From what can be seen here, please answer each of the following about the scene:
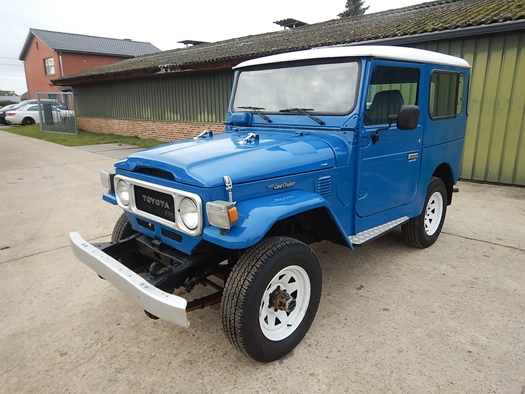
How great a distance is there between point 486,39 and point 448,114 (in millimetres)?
3994

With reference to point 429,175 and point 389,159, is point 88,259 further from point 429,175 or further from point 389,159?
point 429,175

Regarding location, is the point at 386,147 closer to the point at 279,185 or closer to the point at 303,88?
the point at 303,88

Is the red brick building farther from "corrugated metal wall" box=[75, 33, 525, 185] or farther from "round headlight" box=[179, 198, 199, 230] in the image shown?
"round headlight" box=[179, 198, 199, 230]

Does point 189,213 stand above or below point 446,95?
below

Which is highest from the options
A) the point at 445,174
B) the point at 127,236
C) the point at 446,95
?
the point at 446,95

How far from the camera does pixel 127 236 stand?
333cm

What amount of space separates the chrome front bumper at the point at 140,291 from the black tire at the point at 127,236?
0.49m

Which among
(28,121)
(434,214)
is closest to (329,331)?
(434,214)

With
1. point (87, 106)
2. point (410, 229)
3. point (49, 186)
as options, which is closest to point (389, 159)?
point (410, 229)

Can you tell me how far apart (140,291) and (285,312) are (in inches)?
41.4

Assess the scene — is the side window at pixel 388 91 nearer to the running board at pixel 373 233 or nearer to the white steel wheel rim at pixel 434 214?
the running board at pixel 373 233

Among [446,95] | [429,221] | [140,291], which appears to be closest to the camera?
[140,291]

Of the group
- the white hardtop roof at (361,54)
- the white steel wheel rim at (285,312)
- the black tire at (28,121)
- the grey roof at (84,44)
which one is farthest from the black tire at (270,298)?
the grey roof at (84,44)

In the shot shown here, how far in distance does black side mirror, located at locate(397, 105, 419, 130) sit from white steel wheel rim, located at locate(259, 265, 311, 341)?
1.45 metres
